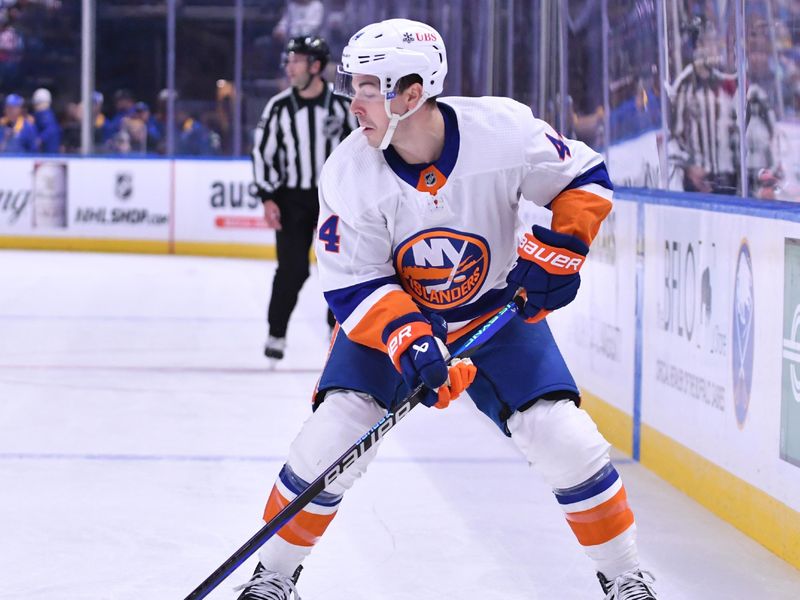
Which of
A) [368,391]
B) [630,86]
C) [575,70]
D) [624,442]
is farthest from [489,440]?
[368,391]

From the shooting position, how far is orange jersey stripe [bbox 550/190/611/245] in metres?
2.48

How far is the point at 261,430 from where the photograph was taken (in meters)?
4.45

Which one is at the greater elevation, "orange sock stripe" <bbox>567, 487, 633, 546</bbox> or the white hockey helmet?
the white hockey helmet

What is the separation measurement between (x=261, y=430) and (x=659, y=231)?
141 cm

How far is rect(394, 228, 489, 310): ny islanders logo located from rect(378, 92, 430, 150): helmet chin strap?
0.57 feet

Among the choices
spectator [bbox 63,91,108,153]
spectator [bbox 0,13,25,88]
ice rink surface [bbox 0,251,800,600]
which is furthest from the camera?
spectator [bbox 0,13,25,88]

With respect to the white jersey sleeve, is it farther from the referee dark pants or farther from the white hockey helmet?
the referee dark pants

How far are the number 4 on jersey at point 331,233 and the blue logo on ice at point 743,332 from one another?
1213 millimetres

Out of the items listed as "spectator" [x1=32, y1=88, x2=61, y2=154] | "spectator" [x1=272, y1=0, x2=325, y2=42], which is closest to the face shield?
"spectator" [x1=272, y1=0, x2=325, y2=42]

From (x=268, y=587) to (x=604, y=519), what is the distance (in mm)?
599

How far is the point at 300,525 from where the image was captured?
244 centimetres

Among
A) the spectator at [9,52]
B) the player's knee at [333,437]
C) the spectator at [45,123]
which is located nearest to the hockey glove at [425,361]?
the player's knee at [333,437]

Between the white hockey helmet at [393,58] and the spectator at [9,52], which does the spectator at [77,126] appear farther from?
the white hockey helmet at [393,58]

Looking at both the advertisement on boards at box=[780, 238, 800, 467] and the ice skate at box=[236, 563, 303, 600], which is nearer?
the ice skate at box=[236, 563, 303, 600]
